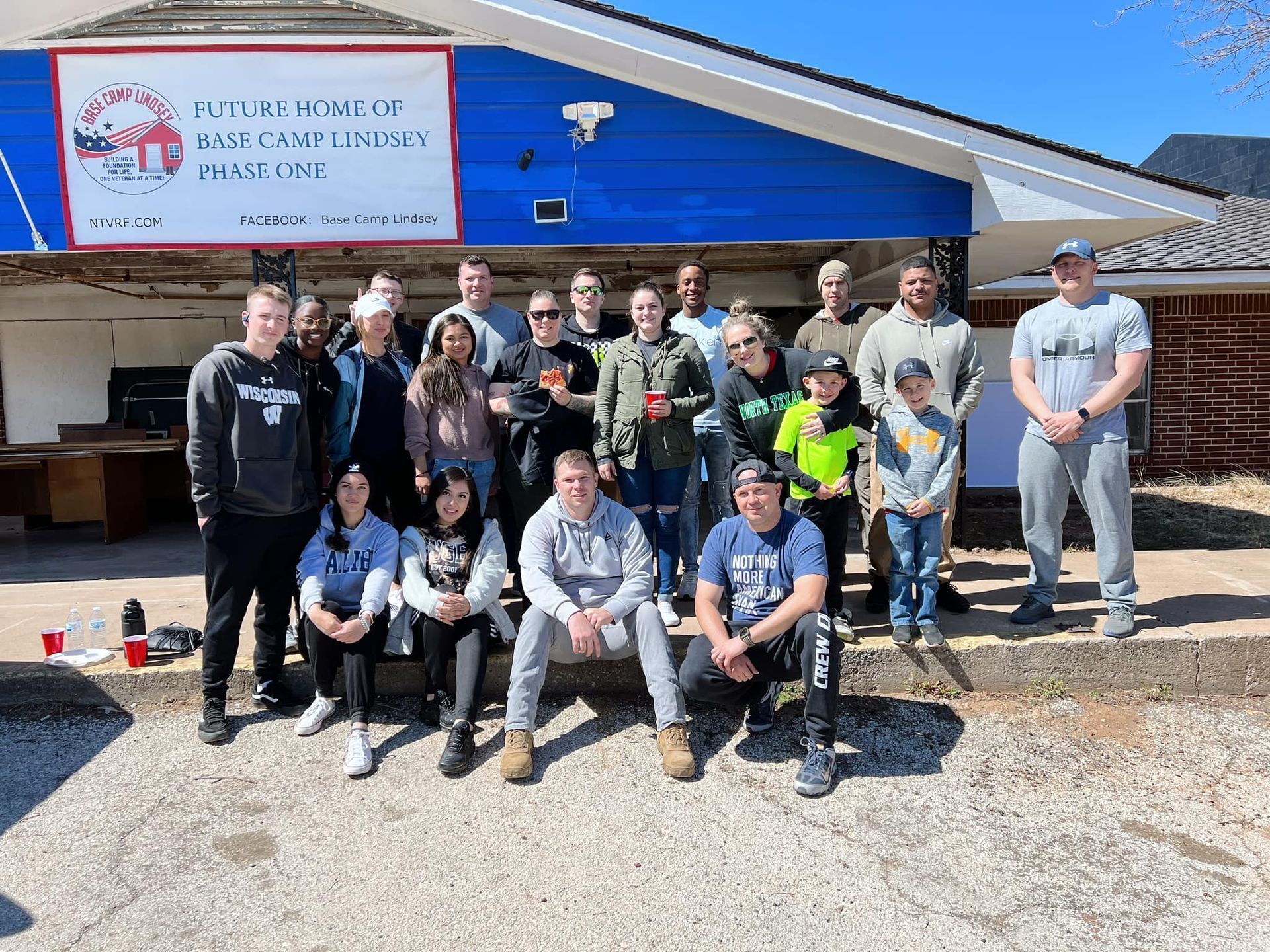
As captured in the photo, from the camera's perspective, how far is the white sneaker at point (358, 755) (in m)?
3.39

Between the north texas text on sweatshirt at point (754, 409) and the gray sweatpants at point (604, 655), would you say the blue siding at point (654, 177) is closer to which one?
the north texas text on sweatshirt at point (754, 409)

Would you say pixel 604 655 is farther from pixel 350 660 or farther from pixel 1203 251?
pixel 1203 251

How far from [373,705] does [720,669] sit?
175cm

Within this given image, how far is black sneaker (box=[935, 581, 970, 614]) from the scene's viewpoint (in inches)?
184

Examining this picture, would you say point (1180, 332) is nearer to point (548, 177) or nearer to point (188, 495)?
point (548, 177)

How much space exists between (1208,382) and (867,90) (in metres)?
7.40

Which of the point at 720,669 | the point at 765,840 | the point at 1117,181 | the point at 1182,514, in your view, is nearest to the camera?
the point at 765,840

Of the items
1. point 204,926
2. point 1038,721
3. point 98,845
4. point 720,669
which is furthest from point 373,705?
point 1038,721

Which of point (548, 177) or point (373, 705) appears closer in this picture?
point (373, 705)

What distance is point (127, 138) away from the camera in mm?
5598

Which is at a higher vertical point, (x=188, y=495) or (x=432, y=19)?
(x=432, y=19)

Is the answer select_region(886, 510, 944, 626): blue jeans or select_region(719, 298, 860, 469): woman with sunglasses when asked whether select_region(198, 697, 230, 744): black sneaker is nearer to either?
select_region(719, 298, 860, 469): woman with sunglasses

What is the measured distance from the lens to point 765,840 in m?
2.91

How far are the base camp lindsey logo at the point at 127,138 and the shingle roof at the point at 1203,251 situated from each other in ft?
30.5
